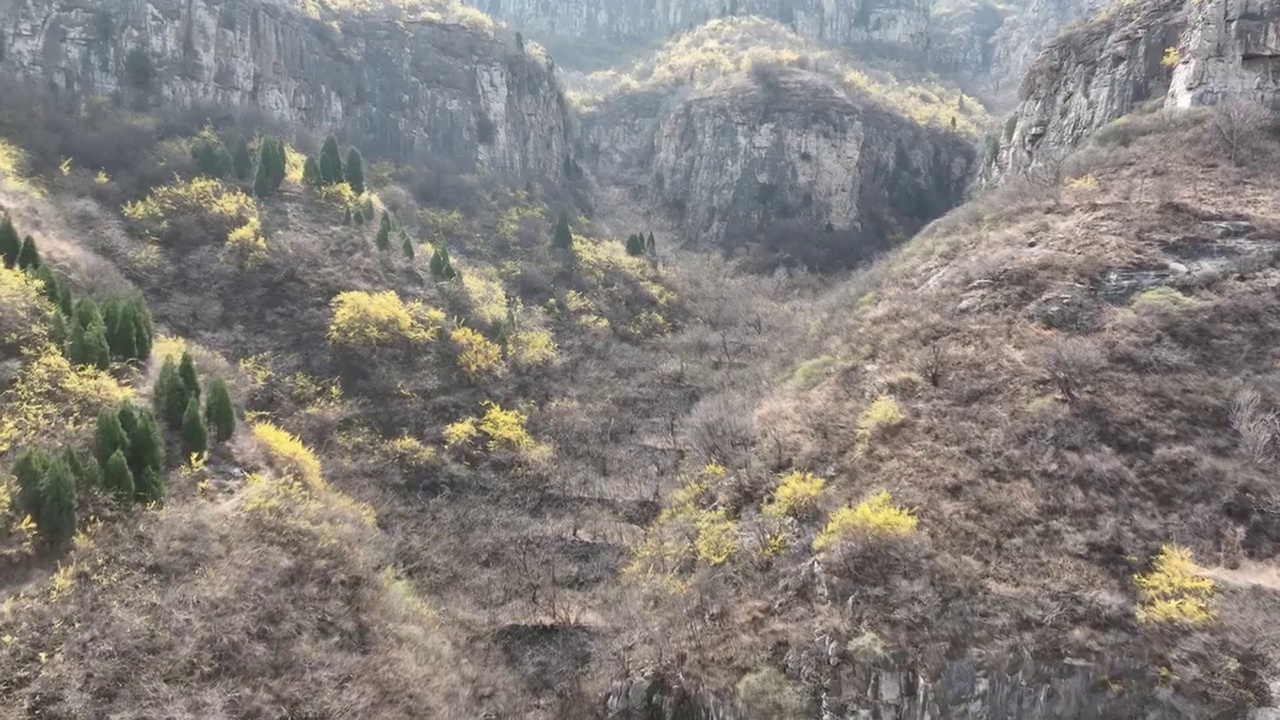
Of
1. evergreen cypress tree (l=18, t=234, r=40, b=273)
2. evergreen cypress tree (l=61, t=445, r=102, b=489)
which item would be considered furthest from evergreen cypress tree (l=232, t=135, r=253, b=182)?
evergreen cypress tree (l=61, t=445, r=102, b=489)

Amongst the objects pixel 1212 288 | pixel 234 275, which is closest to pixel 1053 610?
pixel 1212 288

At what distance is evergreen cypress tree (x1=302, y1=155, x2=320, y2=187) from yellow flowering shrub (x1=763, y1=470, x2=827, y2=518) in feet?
111

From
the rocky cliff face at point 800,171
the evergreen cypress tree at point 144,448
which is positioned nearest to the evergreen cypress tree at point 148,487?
the evergreen cypress tree at point 144,448

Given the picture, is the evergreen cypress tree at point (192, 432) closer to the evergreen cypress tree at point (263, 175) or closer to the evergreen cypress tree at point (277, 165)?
the evergreen cypress tree at point (263, 175)

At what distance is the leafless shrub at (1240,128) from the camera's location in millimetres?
27750

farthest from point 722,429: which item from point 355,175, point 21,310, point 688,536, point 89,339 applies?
point 355,175

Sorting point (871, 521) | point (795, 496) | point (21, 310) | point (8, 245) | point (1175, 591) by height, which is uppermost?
point (8, 245)

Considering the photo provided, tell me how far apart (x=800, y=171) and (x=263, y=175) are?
4576 centimetres

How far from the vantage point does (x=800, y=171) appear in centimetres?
6650

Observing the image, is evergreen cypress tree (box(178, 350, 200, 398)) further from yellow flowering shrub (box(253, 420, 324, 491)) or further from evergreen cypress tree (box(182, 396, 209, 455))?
yellow flowering shrub (box(253, 420, 324, 491))

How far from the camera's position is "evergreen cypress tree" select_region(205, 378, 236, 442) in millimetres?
20750

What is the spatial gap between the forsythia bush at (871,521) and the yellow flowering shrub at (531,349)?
20.2 meters

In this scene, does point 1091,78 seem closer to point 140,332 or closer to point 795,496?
point 795,496

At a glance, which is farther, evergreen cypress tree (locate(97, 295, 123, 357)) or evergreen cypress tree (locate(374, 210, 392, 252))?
evergreen cypress tree (locate(374, 210, 392, 252))
